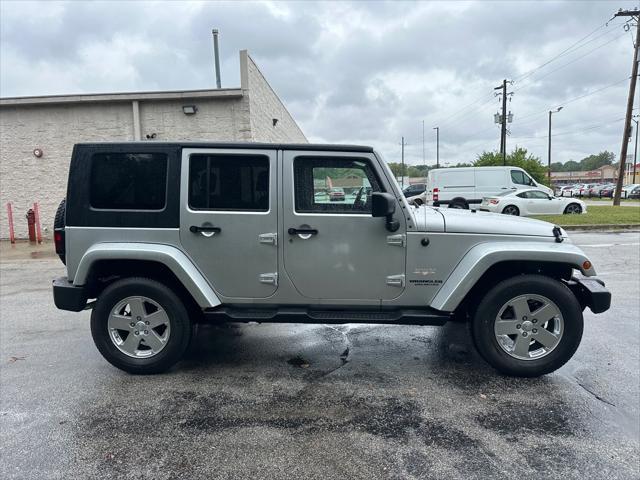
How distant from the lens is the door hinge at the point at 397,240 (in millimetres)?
3545

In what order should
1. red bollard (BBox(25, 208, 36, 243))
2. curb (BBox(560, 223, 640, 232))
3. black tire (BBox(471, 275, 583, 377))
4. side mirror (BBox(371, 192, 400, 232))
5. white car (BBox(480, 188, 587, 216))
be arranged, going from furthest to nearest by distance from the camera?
white car (BBox(480, 188, 587, 216)) < curb (BBox(560, 223, 640, 232)) < red bollard (BBox(25, 208, 36, 243)) < black tire (BBox(471, 275, 583, 377)) < side mirror (BBox(371, 192, 400, 232))

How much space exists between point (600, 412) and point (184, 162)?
3.71m

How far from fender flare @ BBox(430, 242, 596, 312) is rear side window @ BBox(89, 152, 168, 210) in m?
2.57

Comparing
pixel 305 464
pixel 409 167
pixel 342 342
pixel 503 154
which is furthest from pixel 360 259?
pixel 409 167

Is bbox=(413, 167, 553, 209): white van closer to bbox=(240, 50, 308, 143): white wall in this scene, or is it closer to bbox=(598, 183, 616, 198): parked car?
bbox=(240, 50, 308, 143): white wall

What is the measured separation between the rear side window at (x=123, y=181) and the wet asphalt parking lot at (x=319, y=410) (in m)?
1.50

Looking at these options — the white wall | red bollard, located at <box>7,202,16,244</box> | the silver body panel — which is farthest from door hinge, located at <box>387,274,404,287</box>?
red bollard, located at <box>7,202,16,244</box>

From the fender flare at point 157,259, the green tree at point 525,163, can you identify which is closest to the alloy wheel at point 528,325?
the fender flare at point 157,259

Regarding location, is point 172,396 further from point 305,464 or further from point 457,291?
point 457,291

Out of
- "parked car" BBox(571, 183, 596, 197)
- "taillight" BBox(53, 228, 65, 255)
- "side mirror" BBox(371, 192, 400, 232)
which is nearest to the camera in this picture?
"side mirror" BBox(371, 192, 400, 232)

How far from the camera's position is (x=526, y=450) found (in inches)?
105

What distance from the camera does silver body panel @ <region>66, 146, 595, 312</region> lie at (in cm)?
354

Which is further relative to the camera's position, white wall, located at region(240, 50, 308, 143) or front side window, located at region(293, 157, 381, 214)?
white wall, located at region(240, 50, 308, 143)

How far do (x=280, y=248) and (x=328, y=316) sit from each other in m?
0.71
